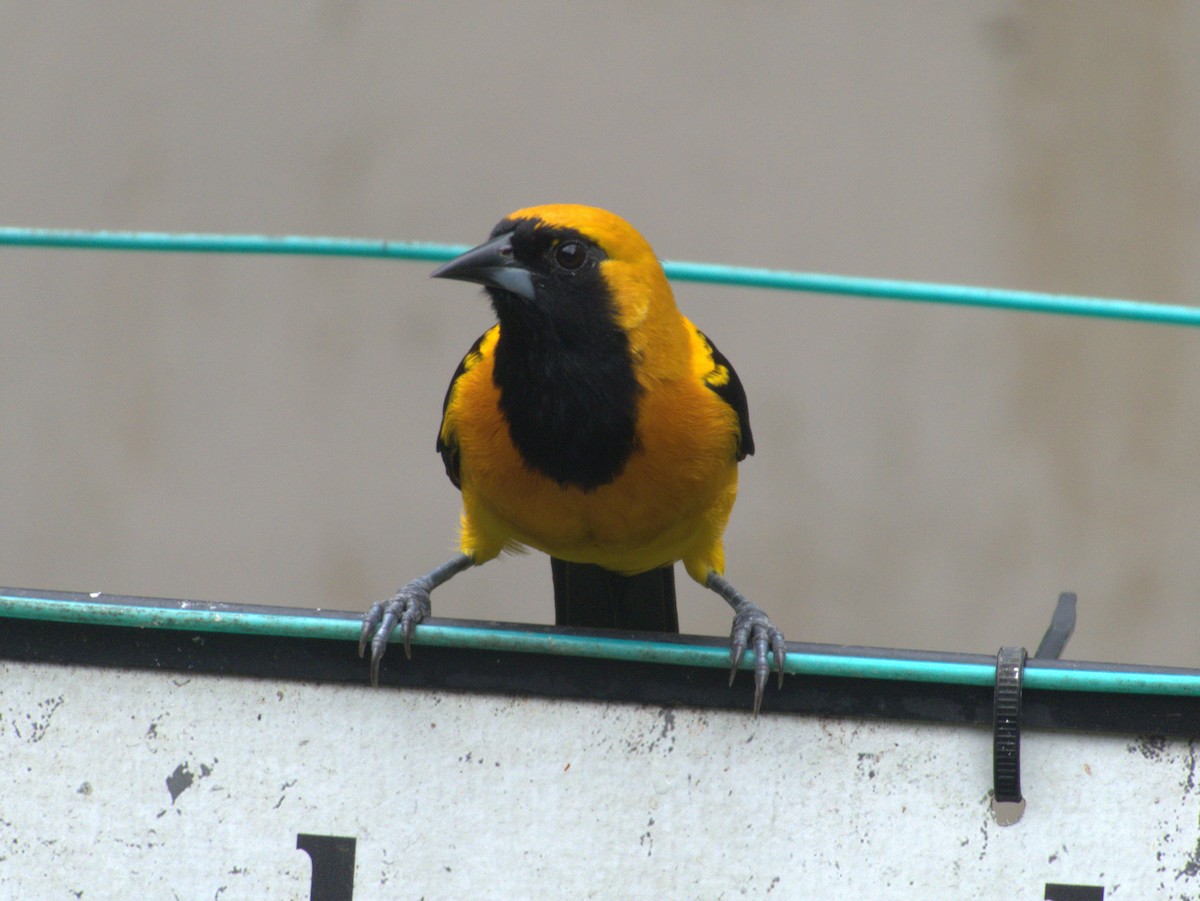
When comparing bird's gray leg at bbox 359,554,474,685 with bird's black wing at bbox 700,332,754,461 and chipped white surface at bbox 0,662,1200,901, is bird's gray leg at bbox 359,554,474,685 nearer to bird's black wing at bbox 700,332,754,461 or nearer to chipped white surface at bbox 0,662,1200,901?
chipped white surface at bbox 0,662,1200,901

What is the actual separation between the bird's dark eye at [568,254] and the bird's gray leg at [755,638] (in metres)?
0.59

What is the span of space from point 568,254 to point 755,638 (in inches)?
24.3

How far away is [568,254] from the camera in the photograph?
80.0 inches

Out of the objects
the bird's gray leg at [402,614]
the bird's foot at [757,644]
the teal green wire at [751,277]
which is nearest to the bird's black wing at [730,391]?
the teal green wire at [751,277]

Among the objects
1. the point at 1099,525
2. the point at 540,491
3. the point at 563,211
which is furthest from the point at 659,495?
the point at 1099,525

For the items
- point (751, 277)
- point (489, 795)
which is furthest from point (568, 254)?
point (489, 795)

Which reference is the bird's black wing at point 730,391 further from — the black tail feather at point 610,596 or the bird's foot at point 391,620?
the bird's foot at point 391,620

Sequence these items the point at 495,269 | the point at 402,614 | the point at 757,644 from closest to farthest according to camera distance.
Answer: the point at 757,644 < the point at 402,614 < the point at 495,269

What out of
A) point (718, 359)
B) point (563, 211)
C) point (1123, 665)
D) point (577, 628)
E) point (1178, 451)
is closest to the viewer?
point (1123, 665)

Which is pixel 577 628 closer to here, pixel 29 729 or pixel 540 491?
pixel 540 491

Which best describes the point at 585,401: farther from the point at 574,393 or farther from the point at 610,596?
the point at 610,596

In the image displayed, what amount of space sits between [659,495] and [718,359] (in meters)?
0.35

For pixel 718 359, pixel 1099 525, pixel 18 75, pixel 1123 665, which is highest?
pixel 18 75

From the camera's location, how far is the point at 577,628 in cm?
185
